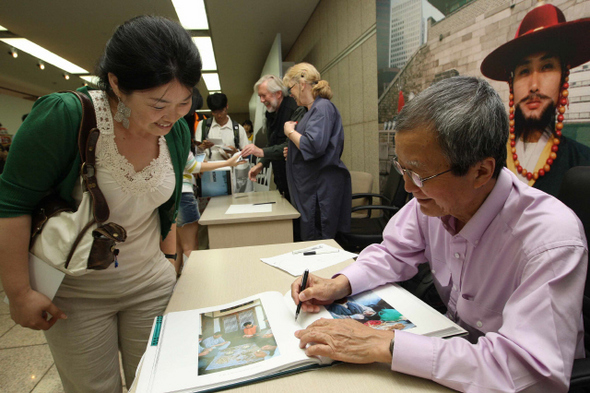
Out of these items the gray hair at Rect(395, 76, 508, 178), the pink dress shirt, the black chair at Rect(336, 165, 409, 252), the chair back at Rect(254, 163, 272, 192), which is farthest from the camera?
→ the chair back at Rect(254, 163, 272, 192)

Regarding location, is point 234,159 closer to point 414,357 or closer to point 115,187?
point 115,187

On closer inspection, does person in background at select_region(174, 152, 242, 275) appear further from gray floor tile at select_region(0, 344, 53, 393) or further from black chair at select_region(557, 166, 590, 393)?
black chair at select_region(557, 166, 590, 393)

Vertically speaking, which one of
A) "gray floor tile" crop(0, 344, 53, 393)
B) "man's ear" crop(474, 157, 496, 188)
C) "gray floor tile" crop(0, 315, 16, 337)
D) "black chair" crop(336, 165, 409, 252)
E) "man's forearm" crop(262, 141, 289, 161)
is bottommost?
"gray floor tile" crop(0, 344, 53, 393)

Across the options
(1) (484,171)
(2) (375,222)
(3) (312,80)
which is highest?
(3) (312,80)

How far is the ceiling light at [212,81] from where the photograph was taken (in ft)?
26.4

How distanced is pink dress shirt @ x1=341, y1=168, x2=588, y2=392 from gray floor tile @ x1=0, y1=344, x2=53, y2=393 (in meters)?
1.96

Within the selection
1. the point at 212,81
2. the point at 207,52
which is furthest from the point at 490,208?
the point at 212,81

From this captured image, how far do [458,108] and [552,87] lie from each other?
2.83 feet

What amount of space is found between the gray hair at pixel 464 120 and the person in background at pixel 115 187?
0.61 m

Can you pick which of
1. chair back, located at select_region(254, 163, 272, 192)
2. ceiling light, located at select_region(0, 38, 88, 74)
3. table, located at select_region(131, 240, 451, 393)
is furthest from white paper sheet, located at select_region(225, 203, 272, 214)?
ceiling light, located at select_region(0, 38, 88, 74)

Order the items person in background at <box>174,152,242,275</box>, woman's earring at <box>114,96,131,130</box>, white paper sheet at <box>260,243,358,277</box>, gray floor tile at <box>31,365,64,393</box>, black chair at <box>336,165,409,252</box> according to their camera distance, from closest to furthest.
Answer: woman's earring at <box>114,96,131,130</box> → white paper sheet at <box>260,243,358,277</box> → gray floor tile at <box>31,365,64,393</box> → person in background at <box>174,152,242,275</box> → black chair at <box>336,165,409,252</box>

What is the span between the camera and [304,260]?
1.17m

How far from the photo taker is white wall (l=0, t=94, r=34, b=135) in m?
8.08

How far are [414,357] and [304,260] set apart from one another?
0.64 m
